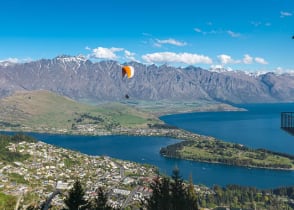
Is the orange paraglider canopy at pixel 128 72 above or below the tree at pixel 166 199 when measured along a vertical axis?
above

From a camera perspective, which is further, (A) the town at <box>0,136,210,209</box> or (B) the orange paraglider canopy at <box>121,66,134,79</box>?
(A) the town at <box>0,136,210,209</box>

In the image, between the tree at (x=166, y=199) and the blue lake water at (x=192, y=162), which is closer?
the tree at (x=166, y=199)

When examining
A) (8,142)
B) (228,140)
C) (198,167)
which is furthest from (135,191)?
(228,140)

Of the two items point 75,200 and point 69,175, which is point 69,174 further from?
point 75,200

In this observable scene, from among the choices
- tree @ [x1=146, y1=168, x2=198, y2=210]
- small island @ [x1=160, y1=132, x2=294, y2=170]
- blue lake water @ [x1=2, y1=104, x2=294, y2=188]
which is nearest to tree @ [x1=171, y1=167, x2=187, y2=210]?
tree @ [x1=146, y1=168, x2=198, y2=210]

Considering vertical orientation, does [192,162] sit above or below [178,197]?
below

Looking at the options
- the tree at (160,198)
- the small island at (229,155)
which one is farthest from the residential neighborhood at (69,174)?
the tree at (160,198)

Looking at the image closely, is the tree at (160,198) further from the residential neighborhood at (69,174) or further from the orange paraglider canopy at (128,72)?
the residential neighborhood at (69,174)

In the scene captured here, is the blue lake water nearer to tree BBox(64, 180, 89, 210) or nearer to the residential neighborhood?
the residential neighborhood

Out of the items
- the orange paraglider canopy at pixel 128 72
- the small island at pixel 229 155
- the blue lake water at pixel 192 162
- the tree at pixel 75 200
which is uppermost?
the orange paraglider canopy at pixel 128 72

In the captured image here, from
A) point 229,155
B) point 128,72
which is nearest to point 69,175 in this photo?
point 128,72

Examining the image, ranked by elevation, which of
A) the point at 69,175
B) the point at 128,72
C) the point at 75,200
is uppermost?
the point at 128,72

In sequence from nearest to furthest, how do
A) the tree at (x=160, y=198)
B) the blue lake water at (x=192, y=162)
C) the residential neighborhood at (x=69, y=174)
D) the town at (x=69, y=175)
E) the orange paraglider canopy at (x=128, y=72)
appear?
the tree at (x=160, y=198)
the orange paraglider canopy at (x=128, y=72)
the town at (x=69, y=175)
the residential neighborhood at (x=69, y=174)
the blue lake water at (x=192, y=162)
